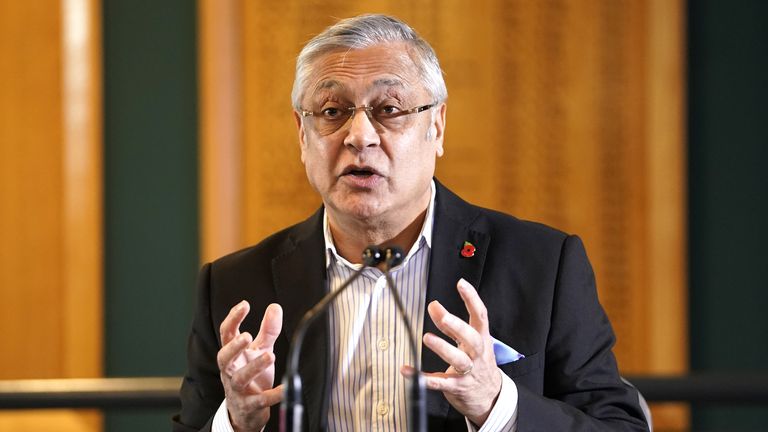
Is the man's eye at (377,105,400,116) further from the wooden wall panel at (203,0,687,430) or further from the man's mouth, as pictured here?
the wooden wall panel at (203,0,687,430)

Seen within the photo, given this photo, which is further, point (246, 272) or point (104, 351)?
point (104, 351)

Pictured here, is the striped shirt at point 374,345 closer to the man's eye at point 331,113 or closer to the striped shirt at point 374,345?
the striped shirt at point 374,345

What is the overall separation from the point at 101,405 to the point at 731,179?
2.28m

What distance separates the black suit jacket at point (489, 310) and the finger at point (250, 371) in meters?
0.27

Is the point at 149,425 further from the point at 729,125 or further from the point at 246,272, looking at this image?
the point at 729,125

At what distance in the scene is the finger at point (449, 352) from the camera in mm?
1478

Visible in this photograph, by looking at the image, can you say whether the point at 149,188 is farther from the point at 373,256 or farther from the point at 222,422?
the point at 373,256

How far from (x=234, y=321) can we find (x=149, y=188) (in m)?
2.10

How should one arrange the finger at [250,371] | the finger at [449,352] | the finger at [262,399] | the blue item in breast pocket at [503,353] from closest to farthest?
the finger at [449,352] → the finger at [250,371] → the finger at [262,399] → the blue item in breast pocket at [503,353]

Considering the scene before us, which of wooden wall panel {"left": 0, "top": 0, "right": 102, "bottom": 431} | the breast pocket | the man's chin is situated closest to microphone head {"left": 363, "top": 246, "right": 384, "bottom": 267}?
the man's chin

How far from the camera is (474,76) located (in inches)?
139

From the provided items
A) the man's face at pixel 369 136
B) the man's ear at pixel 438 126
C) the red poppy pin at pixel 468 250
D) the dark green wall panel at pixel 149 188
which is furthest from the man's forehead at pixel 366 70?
the dark green wall panel at pixel 149 188

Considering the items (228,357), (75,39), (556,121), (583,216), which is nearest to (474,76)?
(556,121)

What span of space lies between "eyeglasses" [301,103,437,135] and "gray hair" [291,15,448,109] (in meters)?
0.07
